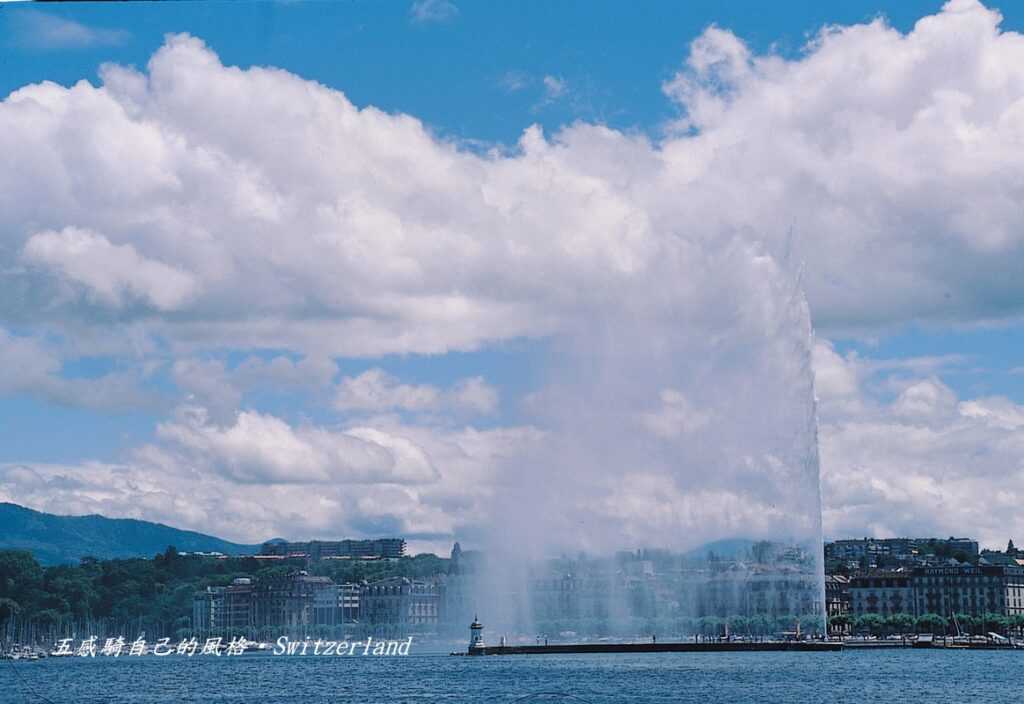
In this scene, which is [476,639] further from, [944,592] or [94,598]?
[94,598]

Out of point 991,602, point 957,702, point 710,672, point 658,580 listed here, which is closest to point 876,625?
point 991,602

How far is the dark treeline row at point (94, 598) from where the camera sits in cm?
15338

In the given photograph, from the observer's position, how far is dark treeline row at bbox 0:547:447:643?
153 metres

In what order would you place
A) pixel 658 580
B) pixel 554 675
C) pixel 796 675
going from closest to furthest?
pixel 796 675, pixel 554 675, pixel 658 580

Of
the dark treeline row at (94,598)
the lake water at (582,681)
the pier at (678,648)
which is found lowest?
the lake water at (582,681)

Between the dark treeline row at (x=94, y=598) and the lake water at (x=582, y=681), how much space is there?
200 feet

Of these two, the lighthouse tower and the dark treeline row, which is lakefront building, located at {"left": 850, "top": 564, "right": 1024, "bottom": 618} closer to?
the lighthouse tower

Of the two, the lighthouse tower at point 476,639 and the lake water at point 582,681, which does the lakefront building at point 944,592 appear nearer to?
the lake water at point 582,681

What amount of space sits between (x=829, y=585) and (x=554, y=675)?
8093cm

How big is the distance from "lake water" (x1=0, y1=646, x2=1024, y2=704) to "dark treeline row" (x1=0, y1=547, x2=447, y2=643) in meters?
60.8

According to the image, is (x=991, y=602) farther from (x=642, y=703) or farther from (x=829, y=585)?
(x=642, y=703)

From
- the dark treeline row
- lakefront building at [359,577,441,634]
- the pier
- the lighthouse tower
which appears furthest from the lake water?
lakefront building at [359,577,441,634]

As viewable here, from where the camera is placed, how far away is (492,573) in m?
92.4

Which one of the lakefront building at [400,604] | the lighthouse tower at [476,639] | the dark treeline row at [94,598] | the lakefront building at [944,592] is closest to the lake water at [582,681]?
the lighthouse tower at [476,639]
